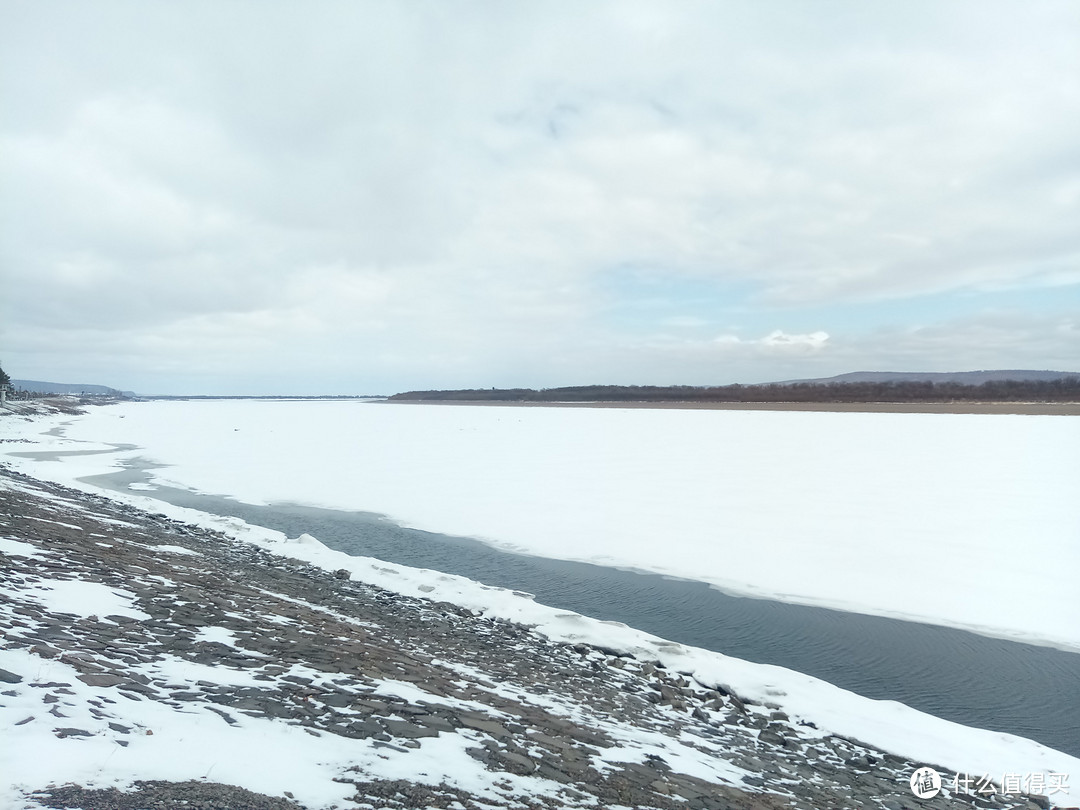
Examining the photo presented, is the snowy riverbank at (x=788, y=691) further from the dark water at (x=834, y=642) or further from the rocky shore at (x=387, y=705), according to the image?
the dark water at (x=834, y=642)

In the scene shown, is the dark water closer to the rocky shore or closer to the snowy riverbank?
the snowy riverbank

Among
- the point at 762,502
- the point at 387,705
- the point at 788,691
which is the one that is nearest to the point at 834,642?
the point at 788,691

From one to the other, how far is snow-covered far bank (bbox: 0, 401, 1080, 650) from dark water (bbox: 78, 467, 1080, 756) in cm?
67

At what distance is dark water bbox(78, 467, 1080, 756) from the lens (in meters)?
8.16

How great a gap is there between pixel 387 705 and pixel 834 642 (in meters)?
7.56

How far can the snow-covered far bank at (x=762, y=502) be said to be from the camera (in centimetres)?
1242

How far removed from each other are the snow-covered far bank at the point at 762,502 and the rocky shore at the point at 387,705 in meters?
5.32

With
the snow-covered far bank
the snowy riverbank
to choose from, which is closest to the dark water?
the snowy riverbank

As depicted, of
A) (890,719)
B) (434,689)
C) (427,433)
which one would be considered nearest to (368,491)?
(434,689)

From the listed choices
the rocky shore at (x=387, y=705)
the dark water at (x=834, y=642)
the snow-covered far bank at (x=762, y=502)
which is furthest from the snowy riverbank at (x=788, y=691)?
the snow-covered far bank at (x=762, y=502)

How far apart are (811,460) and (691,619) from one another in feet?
69.5

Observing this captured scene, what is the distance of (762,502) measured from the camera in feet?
65.3

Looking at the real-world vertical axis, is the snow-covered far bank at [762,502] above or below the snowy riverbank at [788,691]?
above

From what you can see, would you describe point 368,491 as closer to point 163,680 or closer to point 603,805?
point 163,680
